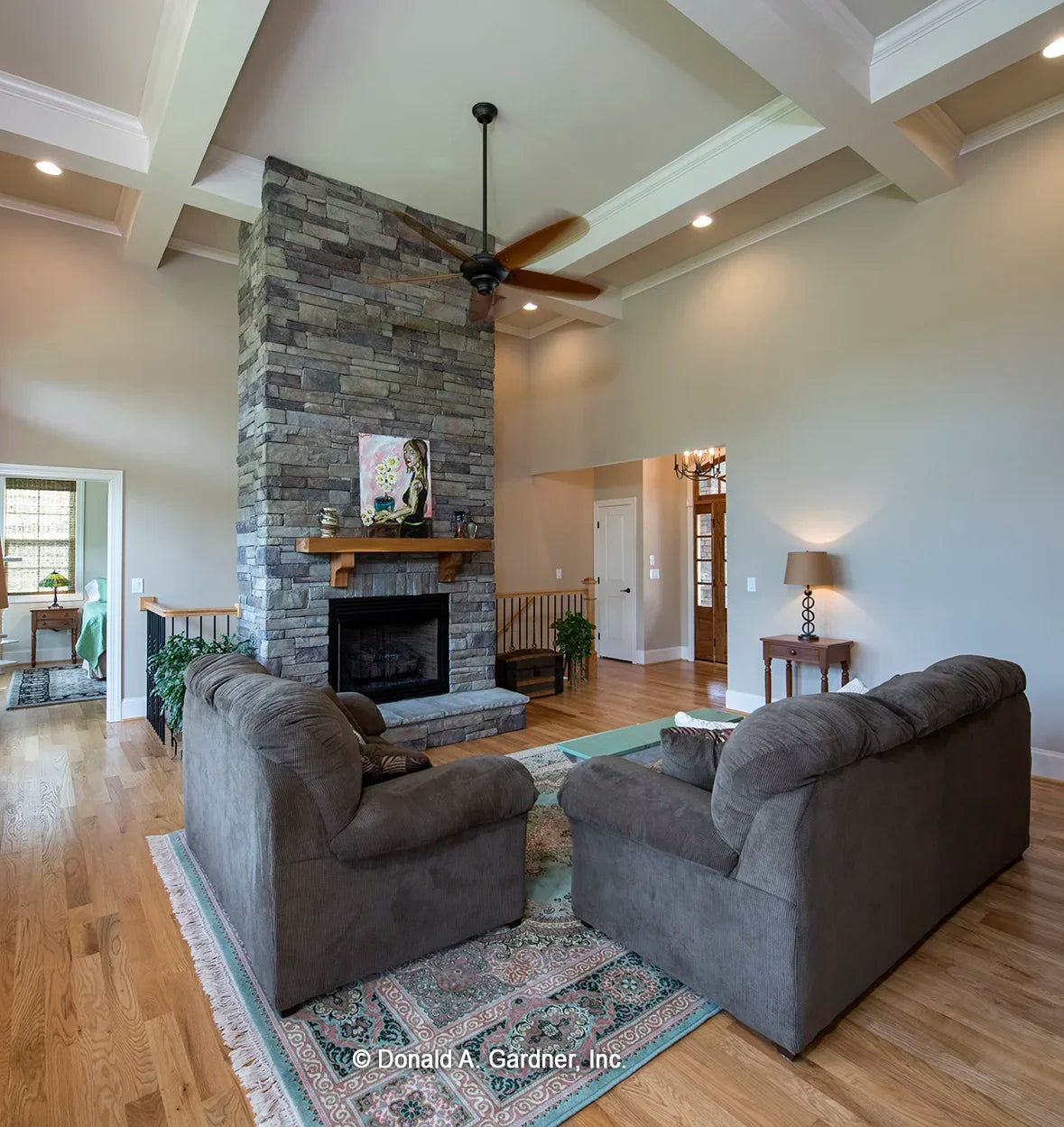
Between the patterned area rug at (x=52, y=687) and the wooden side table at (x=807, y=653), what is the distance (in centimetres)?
609

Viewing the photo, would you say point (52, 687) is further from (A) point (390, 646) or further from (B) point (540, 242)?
(B) point (540, 242)

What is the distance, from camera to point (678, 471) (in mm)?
8703

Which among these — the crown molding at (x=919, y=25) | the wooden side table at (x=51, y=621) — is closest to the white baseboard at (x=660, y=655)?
the crown molding at (x=919, y=25)

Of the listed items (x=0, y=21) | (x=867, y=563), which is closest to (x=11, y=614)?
(x=0, y=21)

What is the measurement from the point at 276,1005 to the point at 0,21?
4604 mm

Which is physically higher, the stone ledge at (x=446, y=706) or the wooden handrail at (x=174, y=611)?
the wooden handrail at (x=174, y=611)

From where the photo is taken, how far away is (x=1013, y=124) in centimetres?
412

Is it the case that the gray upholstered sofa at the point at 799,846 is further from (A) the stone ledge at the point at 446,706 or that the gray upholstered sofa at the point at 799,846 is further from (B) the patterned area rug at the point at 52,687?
(B) the patterned area rug at the point at 52,687

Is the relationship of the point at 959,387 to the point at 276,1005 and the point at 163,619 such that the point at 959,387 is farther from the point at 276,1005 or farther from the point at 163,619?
the point at 163,619

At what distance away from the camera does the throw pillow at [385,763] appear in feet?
7.43

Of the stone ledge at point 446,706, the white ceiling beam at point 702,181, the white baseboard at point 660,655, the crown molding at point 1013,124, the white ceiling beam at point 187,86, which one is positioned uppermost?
the crown molding at point 1013,124

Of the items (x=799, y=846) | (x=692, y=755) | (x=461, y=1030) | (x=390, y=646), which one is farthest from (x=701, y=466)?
(x=461, y=1030)

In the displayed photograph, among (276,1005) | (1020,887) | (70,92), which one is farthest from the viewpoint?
(70,92)

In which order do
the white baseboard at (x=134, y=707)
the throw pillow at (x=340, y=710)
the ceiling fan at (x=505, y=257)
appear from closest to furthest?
1. the throw pillow at (x=340, y=710)
2. the ceiling fan at (x=505, y=257)
3. the white baseboard at (x=134, y=707)
